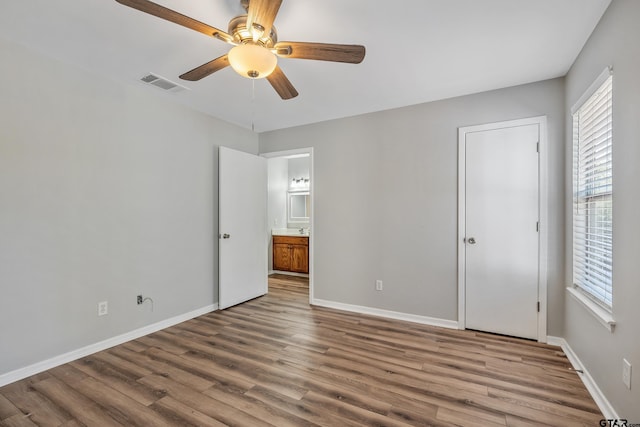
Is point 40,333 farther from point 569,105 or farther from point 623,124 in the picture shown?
point 569,105

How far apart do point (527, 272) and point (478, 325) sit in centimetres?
73

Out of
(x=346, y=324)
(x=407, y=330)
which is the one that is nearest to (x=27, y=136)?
(x=346, y=324)

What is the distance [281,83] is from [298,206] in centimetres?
452

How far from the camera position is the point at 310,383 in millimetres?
2197

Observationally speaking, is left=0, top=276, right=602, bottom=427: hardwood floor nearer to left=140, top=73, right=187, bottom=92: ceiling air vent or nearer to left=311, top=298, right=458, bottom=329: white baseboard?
left=311, top=298, right=458, bottom=329: white baseboard

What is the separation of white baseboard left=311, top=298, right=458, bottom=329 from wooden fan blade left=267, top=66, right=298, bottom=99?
2.66m

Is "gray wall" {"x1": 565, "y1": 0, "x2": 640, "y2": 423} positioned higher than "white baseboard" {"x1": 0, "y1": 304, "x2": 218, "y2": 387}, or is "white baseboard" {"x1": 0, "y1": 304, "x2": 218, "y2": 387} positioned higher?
"gray wall" {"x1": 565, "y1": 0, "x2": 640, "y2": 423}

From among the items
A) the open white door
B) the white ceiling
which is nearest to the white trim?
the white ceiling

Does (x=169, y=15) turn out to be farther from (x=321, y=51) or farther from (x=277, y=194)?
(x=277, y=194)

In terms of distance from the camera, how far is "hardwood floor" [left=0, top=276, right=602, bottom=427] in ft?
6.05

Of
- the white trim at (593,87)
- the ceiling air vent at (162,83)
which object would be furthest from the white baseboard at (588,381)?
the ceiling air vent at (162,83)

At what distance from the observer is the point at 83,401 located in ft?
6.57

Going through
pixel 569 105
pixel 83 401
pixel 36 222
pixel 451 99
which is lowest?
pixel 83 401

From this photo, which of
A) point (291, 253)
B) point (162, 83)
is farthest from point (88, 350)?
point (291, 253)
